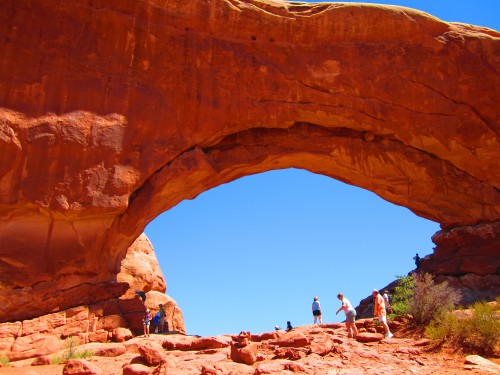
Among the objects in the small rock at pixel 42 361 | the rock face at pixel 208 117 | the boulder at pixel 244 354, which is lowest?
the boulder at pixel 244 354

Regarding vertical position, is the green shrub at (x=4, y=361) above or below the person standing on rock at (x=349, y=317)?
below

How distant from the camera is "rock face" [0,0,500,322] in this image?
14.6 metres

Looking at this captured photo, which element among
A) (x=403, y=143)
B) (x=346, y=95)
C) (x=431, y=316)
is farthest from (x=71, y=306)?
(x=403, y=143)

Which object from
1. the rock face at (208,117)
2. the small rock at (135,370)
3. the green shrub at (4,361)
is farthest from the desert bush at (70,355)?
the rock face at (208,117)

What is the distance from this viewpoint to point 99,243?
1508 cm

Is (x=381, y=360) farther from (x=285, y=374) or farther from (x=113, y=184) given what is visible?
(x=113, y=184)

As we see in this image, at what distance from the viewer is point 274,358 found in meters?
9.77

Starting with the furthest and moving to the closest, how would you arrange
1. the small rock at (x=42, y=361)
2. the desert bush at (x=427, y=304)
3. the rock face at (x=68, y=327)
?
the rock face at (x=68, y=327) < the desert bush at (x=427, y=304) < the small rock at (x=42, y=361)

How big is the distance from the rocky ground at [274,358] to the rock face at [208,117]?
428 cm

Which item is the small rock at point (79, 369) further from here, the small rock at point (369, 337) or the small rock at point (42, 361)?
the small rock at point (369, 337)

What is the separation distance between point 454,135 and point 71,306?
14.5m

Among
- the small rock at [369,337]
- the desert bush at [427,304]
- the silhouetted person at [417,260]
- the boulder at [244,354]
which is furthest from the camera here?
the silhouetted person at [417,260]

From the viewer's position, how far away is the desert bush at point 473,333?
1020 cm

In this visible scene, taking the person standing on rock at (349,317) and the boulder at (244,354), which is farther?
the person standing on rock at (349,317)
